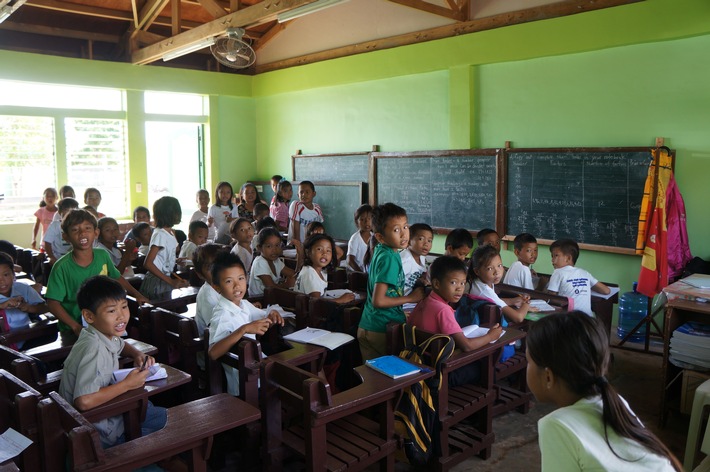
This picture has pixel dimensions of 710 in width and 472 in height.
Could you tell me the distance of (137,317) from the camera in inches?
121

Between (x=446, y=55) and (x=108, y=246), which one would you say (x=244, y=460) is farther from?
(x=446, y=55)

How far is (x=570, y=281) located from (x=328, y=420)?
2.20 m

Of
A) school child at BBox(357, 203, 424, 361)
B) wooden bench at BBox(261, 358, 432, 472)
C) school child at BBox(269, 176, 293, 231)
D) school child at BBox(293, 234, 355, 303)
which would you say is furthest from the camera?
school child at BBox(269, 176, 293, 231)

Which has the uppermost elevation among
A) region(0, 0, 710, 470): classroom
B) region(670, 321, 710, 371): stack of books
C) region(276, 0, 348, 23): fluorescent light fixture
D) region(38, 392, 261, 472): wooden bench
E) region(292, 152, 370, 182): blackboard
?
region(276, 0, 348, 23): fluorescent light fixture

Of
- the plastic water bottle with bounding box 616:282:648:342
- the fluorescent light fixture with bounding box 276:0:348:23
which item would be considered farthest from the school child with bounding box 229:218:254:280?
the plastic water bottle with bounding box 616:282:648:342

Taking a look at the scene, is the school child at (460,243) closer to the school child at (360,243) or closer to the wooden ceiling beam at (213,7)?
the school child at (360,243)

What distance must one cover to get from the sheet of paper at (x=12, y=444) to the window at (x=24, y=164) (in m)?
6.77

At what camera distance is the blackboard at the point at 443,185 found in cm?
598

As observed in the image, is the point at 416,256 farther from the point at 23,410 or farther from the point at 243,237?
the point at 23,410

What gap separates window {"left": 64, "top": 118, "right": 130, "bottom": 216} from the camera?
784cm

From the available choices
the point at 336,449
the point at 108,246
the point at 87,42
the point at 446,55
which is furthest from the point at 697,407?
the point at 87,42

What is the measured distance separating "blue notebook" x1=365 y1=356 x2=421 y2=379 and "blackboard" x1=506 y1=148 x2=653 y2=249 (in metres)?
3.36

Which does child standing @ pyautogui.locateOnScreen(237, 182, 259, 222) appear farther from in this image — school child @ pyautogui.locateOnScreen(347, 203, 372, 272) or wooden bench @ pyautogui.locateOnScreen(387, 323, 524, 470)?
wooden bench @ pyautogui.locateOnScreen(387, 323, 524, 470)

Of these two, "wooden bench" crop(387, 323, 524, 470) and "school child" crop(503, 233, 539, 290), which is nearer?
"wooden bench" crop(387, 323, 524, 470)
